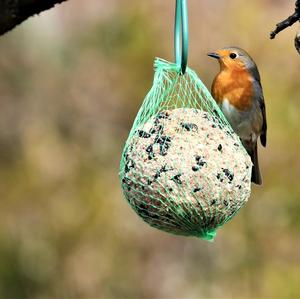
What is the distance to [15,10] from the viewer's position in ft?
10.5

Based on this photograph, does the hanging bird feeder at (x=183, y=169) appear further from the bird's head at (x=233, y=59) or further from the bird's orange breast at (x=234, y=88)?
the bird's head at (x=233, y=59)

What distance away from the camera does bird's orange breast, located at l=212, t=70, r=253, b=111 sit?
489 centimetres

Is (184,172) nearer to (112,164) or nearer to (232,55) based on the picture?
(232,55)

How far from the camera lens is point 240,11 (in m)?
7.54

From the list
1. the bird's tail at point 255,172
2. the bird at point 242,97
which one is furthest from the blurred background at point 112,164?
the bird's tail at point 255,172

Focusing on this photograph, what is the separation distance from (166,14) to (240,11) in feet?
2.14

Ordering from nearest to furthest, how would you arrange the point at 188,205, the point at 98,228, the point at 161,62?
the point at 188,205, the point at 161,62, the point at 98,228

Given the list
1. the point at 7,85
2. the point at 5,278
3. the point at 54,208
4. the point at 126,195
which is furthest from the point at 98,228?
the point at 126,195

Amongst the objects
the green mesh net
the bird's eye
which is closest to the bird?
the bird's eye

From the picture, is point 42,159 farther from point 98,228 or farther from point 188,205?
point 188,205

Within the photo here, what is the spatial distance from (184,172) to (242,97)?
1.58m

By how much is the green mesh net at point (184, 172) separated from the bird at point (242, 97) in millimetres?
1173

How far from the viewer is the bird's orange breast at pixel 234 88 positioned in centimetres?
489

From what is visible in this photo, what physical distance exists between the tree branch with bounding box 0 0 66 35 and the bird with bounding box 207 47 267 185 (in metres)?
1.77
